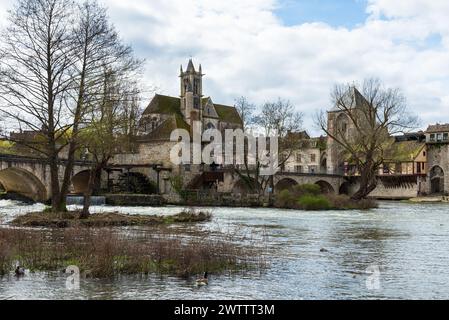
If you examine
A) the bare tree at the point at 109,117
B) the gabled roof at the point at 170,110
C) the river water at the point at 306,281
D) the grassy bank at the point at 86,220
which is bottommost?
the river water at the point at 306,281

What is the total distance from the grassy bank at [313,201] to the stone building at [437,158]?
42131 millimetres

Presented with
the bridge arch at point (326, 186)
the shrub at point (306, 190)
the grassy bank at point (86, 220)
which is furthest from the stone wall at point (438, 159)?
the grassy bank at point (86, 220)

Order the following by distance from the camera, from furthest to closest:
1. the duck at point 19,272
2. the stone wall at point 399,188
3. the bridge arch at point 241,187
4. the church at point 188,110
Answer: the stone wall at point 399,188
the church at point 188,110
the bridge arch at point 241,187
the duck at point 19,272

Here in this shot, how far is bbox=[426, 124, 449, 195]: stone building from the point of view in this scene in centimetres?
9050

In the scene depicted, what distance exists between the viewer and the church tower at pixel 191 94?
285ft

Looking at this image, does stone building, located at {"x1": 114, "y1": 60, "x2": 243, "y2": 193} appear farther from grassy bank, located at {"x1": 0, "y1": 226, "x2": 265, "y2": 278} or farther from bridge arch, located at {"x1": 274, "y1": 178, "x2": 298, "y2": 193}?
grassy bank, located at {"x1": 0, "y1": 226, "x2": 265, "y2": 278}

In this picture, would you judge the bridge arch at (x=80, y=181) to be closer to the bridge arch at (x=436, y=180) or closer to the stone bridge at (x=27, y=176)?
the stone bridge at (x=27, y=176)

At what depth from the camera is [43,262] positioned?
13.3 m

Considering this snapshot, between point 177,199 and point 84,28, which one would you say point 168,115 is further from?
point 84,28

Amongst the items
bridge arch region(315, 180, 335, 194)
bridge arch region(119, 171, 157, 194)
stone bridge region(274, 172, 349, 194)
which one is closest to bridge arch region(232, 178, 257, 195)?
stone bridge region(274, 172, 349, 194)

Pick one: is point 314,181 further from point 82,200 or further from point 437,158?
point 82,200

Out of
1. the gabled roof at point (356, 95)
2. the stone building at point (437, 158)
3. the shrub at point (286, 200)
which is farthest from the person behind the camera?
the stone building at point (437, 158)

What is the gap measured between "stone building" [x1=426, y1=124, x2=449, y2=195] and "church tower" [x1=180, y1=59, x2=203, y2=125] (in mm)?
36935
